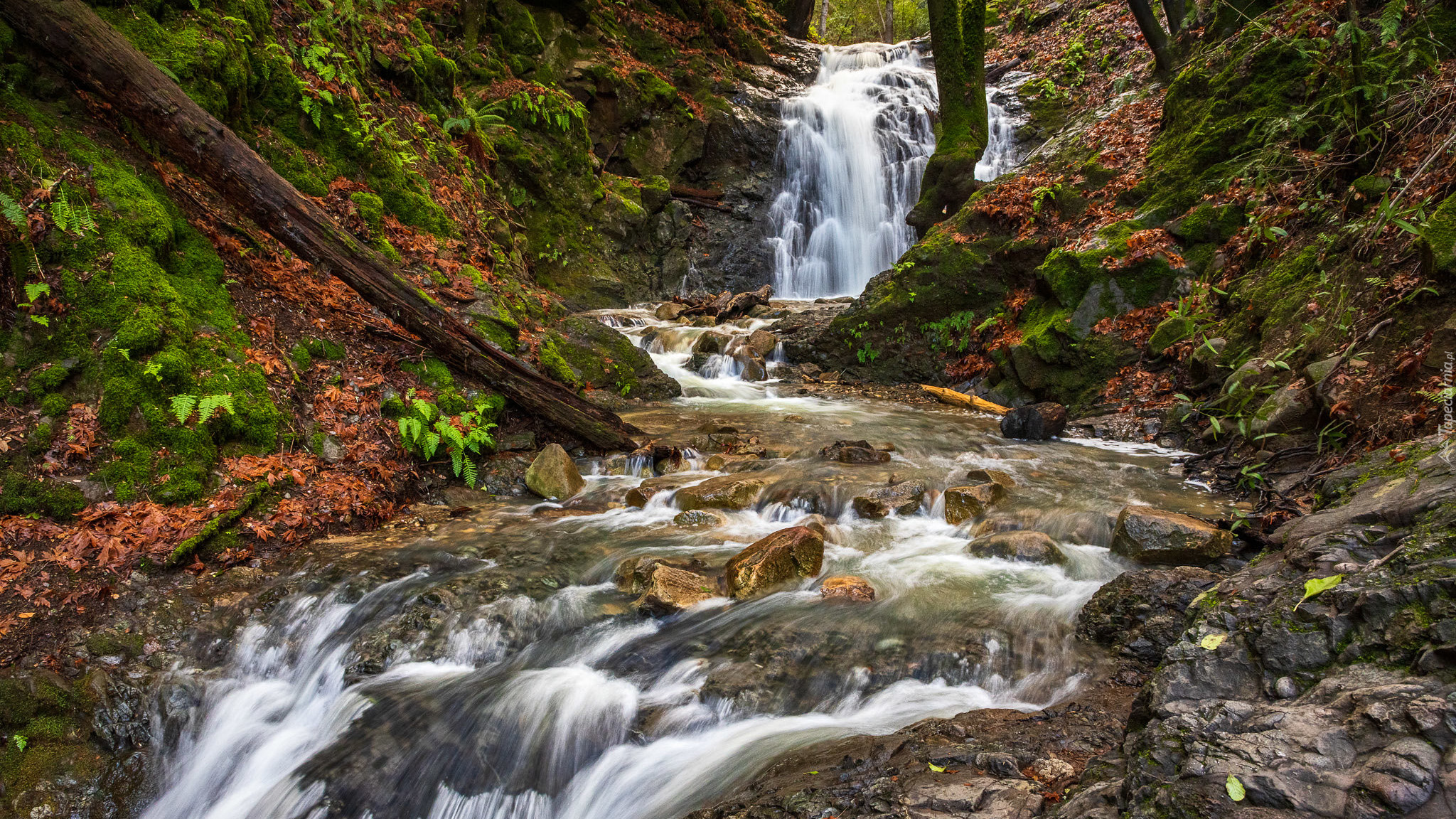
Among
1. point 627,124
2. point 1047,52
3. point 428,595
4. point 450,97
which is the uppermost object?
point 1047,52

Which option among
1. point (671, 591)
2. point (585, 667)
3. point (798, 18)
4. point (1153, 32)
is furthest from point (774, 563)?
point (798, 18)

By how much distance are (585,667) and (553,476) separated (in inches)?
104

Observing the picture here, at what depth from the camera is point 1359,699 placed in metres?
1.70

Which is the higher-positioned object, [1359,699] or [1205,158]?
[1205,158]

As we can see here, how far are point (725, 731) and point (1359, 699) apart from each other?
2530 mm

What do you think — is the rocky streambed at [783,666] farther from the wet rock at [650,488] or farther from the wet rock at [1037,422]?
the wet rock at [1037,422]

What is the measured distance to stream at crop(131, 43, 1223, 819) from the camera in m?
3.29

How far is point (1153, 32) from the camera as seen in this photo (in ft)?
38.2

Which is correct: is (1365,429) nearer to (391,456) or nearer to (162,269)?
(391,456)

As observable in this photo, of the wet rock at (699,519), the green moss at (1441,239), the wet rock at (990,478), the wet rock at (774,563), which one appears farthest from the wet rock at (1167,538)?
the wet rock at (699,519)

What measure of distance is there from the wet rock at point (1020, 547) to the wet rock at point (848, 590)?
1.08 meters

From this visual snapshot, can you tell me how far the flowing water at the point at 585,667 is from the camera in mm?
3281

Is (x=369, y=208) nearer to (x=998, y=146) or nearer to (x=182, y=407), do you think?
(x=182, y=407)

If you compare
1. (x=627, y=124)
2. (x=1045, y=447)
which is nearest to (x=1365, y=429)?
(x=1045, y=447)
